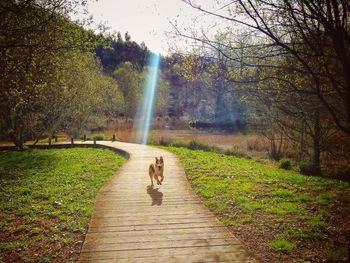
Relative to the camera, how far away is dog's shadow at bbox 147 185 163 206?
9283 mm

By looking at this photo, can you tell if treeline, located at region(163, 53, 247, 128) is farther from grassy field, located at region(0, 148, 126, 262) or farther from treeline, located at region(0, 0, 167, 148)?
grassy field, located at region(0, 148, 126, 262)

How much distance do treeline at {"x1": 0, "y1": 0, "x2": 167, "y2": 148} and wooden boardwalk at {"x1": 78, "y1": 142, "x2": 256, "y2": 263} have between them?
4411 millimetres

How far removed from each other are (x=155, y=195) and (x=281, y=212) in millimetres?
3741

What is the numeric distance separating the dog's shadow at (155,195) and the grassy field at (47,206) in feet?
5.72

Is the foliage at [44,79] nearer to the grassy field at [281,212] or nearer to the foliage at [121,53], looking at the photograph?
the grassy field at [281,212]

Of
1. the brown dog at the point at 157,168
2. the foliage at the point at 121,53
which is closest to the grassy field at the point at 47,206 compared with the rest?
the brown dog at the point at 157,168

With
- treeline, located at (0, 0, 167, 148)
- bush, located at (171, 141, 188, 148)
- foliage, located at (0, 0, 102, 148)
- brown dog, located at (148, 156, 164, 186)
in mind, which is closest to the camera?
treeline, located at (0, 0, 167, 148)

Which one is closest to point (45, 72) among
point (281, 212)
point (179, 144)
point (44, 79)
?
point (44, 79)

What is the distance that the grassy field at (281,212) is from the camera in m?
6.24

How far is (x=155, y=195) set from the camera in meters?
10.1

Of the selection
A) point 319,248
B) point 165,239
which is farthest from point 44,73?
point 319,248

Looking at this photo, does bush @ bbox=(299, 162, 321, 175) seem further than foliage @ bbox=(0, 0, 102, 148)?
Yes

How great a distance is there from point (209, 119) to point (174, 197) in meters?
49.5

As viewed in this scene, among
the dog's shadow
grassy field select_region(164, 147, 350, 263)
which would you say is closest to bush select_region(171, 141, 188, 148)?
grassy field select_region(164, 147, 350, 263)
